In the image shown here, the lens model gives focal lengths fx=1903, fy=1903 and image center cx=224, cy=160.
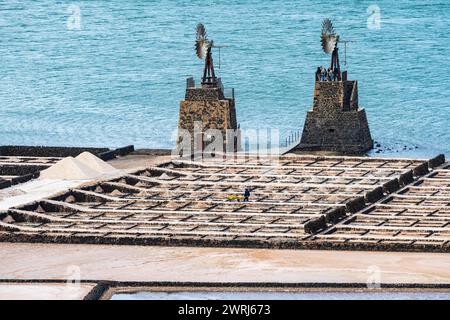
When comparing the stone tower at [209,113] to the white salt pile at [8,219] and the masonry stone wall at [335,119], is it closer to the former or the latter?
the masonry stone wall at [335,119]

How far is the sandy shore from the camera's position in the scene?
88688mm

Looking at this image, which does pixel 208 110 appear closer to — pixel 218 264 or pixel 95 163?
pixel 95 163

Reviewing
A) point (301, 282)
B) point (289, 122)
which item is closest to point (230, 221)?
point (301, 282)

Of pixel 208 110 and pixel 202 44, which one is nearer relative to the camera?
pixel 208 110

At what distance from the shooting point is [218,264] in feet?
303

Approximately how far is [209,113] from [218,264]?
47148 millimetres

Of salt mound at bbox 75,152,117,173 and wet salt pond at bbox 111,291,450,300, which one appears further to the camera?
salt mound at bbox 75,152,117,173

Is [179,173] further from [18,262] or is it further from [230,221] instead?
[18,262]

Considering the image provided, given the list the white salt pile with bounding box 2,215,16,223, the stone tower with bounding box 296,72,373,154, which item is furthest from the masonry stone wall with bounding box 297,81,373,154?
the white salt pile with bounding box 2,215,16,223

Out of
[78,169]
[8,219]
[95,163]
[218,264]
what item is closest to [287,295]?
[218,264]

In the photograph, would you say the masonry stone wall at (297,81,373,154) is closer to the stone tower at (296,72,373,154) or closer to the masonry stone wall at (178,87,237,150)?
the stone tower at (296,72,373,154)

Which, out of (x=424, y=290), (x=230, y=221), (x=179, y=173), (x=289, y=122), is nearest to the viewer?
(x=424, y=290)
